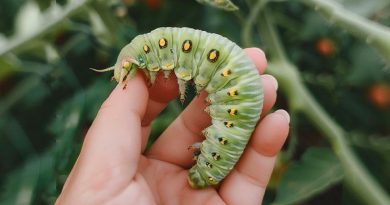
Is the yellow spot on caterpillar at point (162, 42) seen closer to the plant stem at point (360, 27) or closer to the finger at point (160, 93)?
the finger at point (160, 93)

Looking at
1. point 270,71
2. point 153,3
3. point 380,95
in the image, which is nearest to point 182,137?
point 270,71

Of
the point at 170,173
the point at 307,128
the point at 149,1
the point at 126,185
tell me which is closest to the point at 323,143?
the point at 307,128

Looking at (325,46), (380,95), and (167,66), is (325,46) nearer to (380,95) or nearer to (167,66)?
(380,95)

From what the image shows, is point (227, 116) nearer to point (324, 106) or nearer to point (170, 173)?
point (170, 173)

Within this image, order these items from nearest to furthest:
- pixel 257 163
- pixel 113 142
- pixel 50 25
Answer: pixel 113 142
pixel 257 163
pixel 50 25

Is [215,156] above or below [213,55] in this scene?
below

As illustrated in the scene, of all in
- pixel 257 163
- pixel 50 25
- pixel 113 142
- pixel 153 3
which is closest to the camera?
pixel 113 142
